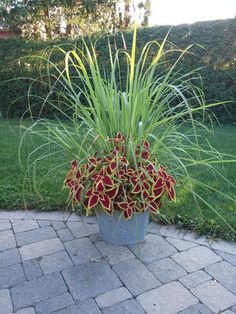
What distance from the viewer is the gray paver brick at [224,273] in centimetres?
184

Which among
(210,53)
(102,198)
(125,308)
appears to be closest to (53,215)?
(102,198)

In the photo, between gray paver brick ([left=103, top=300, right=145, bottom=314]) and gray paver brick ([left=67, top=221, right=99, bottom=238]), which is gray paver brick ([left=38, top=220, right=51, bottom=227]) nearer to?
gray paver brick ([left=67, top=221, right=99, bottom=238])

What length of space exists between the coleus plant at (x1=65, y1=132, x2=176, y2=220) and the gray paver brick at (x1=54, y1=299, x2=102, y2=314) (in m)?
0.51

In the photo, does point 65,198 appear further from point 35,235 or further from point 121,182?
point 121,182

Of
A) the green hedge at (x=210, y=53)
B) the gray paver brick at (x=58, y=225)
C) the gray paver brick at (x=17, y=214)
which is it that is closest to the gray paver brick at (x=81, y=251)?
the gray paver brick at (x=58, y=225)

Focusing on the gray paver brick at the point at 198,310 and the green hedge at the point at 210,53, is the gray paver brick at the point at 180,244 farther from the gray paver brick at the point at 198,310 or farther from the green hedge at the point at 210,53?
the green hedge at the point at 210,53

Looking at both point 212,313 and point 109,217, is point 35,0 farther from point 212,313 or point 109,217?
point 212,313

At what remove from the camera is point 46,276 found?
1.91m

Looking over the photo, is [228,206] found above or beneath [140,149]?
beneath

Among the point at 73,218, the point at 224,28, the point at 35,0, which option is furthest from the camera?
the point at 35,0

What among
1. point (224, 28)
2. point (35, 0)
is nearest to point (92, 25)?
point (35, 0)

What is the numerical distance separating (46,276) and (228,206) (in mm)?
1529

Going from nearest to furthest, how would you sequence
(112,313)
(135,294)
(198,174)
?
(112,313), (135,294), (198,174)

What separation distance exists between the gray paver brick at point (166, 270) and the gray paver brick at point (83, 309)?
1.33ft
